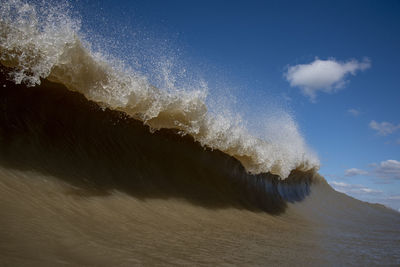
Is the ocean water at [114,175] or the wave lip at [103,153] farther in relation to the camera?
the wave lip at [103,153]

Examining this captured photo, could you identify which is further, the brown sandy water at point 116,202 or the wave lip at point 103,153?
the wave lip at point 103,153

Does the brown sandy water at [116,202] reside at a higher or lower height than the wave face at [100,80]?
lower

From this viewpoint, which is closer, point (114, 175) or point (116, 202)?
point (116, 202)

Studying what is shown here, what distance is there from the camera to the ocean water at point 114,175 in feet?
6.34

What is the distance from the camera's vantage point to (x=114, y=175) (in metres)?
3.49

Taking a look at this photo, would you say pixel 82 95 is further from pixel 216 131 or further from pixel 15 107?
pixel 216 131

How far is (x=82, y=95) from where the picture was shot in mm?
3736

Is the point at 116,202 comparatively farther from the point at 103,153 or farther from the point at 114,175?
the point at 103,153

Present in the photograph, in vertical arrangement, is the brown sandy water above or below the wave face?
below

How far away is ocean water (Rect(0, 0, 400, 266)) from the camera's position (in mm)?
1933

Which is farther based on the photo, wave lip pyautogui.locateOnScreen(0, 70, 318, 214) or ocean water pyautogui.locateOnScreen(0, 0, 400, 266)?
wave lip pyautogui.locateOnScreen(0, 70, 318, 214)

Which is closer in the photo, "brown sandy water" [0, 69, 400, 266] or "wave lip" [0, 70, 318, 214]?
"brown sandy water" [0, 69, 400, 266]

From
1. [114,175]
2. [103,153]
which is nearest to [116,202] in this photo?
[114,175]

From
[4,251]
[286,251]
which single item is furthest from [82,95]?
[286,251]
